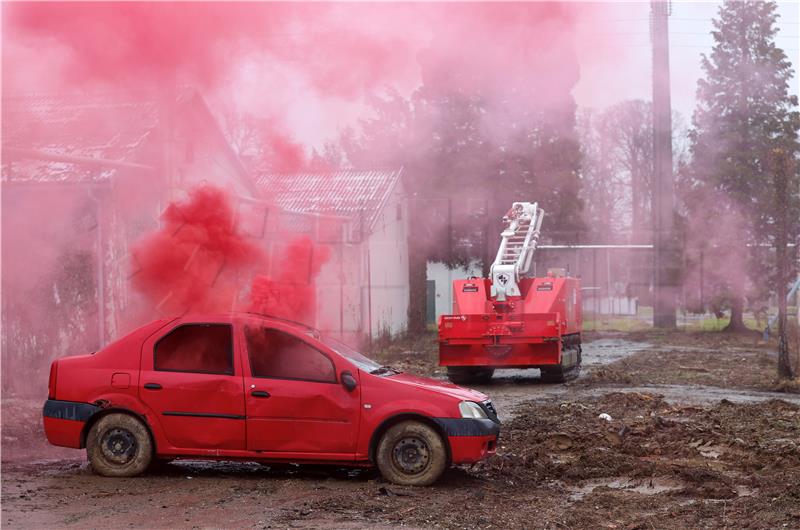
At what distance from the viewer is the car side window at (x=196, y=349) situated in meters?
9.77

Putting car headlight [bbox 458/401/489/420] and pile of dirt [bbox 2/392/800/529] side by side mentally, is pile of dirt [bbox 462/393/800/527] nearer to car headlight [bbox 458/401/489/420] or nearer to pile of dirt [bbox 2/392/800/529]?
pile of dirt [bbox 2/392/800/529]

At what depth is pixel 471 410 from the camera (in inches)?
374

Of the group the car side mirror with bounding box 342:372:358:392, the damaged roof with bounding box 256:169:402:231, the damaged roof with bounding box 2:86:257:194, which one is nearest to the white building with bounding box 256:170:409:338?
the damaged roof with bounding box 256:169:402:231

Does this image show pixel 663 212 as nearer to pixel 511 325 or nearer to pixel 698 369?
pixel 698 369

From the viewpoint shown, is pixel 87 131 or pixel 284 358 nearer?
pixel 284 358

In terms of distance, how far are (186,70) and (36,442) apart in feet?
16.0

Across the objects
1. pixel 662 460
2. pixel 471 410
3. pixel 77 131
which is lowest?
pixel 662 460

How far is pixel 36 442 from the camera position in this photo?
39.4ft

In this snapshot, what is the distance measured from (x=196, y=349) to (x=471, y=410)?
2.70 m

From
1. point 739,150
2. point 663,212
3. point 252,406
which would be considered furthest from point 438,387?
point 739,150

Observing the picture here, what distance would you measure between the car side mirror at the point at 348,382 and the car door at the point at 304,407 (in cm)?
3

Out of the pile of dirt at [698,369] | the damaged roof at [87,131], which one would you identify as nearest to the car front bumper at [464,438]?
the damaged roof at [87,131]

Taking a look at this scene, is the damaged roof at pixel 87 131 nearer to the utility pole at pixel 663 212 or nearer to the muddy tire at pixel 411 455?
the muddy tire at pixel 411 455

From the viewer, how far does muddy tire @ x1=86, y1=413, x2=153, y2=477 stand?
9672 millimetres
